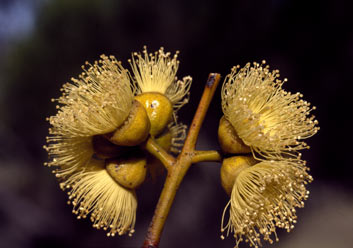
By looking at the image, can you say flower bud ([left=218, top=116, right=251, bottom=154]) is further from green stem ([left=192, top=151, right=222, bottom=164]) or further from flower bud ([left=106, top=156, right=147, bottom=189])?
flower bud ([left=106, top=156, right=147, bottom=189])

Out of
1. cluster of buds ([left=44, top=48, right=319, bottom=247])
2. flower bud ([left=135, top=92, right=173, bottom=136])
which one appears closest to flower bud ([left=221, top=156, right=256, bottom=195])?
cluster of buds ([left=44, top=48, right=319, bottom=247])

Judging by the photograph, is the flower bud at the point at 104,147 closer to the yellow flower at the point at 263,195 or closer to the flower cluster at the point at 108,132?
the flower cluster at the point at 108,132

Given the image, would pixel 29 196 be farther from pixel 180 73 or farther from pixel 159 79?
pixel 159 79

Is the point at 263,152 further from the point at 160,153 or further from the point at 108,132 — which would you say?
the point at 108,132

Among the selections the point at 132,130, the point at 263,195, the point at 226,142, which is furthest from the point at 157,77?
the point at 263,195

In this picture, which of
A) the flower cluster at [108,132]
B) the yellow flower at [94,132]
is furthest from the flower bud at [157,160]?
the yellow flower at [94,132]

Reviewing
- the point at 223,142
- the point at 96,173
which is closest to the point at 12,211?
the point at 96,173

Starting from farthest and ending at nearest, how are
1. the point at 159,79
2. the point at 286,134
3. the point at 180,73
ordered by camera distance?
the point at 180,73 → the point at 159,79 → the point at 286,134
